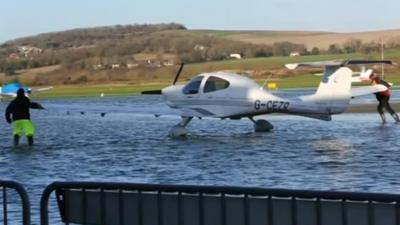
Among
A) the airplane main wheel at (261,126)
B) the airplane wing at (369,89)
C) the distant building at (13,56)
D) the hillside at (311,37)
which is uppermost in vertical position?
the airplane wing at (369,89)

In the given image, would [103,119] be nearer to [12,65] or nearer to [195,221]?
[195,221]

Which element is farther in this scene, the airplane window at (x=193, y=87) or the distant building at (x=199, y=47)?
the distant building at (x=199, y=47)

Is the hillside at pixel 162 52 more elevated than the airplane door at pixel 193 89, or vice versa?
the airplane door at pixel 193 89

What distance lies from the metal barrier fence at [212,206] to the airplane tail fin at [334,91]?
62.1ft

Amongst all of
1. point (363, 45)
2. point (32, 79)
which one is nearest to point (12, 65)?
point (32, 79)

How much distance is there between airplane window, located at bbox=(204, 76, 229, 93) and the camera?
2731 centimetres

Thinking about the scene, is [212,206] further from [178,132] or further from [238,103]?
[238,103]

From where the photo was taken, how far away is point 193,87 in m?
27.6

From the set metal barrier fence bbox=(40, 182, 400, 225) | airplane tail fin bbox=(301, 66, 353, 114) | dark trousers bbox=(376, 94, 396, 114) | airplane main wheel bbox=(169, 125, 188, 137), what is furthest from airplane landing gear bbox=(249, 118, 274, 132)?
metal barrier fence bbox=(40, 182, 400, 225)

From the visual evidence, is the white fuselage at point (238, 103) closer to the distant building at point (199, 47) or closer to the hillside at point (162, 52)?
the hillside at point (162, 52)

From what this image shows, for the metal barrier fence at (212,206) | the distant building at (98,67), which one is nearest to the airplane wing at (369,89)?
the metal barrier fence at (212,206)

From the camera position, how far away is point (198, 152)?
21.7m

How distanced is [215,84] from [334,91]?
3164mm

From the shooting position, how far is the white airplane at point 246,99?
26.2 meters
